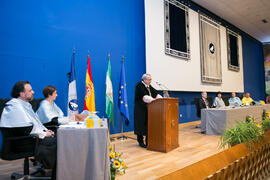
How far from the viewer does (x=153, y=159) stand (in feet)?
10.2

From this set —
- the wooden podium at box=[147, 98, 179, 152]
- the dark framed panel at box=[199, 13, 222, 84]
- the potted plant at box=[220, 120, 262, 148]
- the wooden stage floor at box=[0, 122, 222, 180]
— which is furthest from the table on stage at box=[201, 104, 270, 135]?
the potted plant at box=[220, 120, 262, 148]

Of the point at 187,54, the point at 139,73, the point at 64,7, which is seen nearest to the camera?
the point at 64,7

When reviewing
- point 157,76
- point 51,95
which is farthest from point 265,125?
point 157,76

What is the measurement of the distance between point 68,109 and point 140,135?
143 centimetres

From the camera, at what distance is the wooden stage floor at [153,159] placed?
2551mm

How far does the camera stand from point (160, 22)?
5.77m

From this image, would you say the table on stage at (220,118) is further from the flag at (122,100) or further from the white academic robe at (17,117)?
the white academic robe at (17,117)

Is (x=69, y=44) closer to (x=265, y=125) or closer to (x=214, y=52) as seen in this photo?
(x=265, y=125)

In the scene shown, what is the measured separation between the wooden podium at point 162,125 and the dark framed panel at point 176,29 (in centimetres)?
275

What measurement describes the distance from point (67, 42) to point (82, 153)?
2940mm

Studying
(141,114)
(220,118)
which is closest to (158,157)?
(141,114)

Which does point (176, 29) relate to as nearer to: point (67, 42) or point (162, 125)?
point (67, 42)

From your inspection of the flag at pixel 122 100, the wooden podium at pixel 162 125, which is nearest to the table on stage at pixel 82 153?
the wooden podium at pixel 162 125

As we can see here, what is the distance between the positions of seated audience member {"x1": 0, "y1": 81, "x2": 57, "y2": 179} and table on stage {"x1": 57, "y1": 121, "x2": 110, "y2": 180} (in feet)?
0.37
